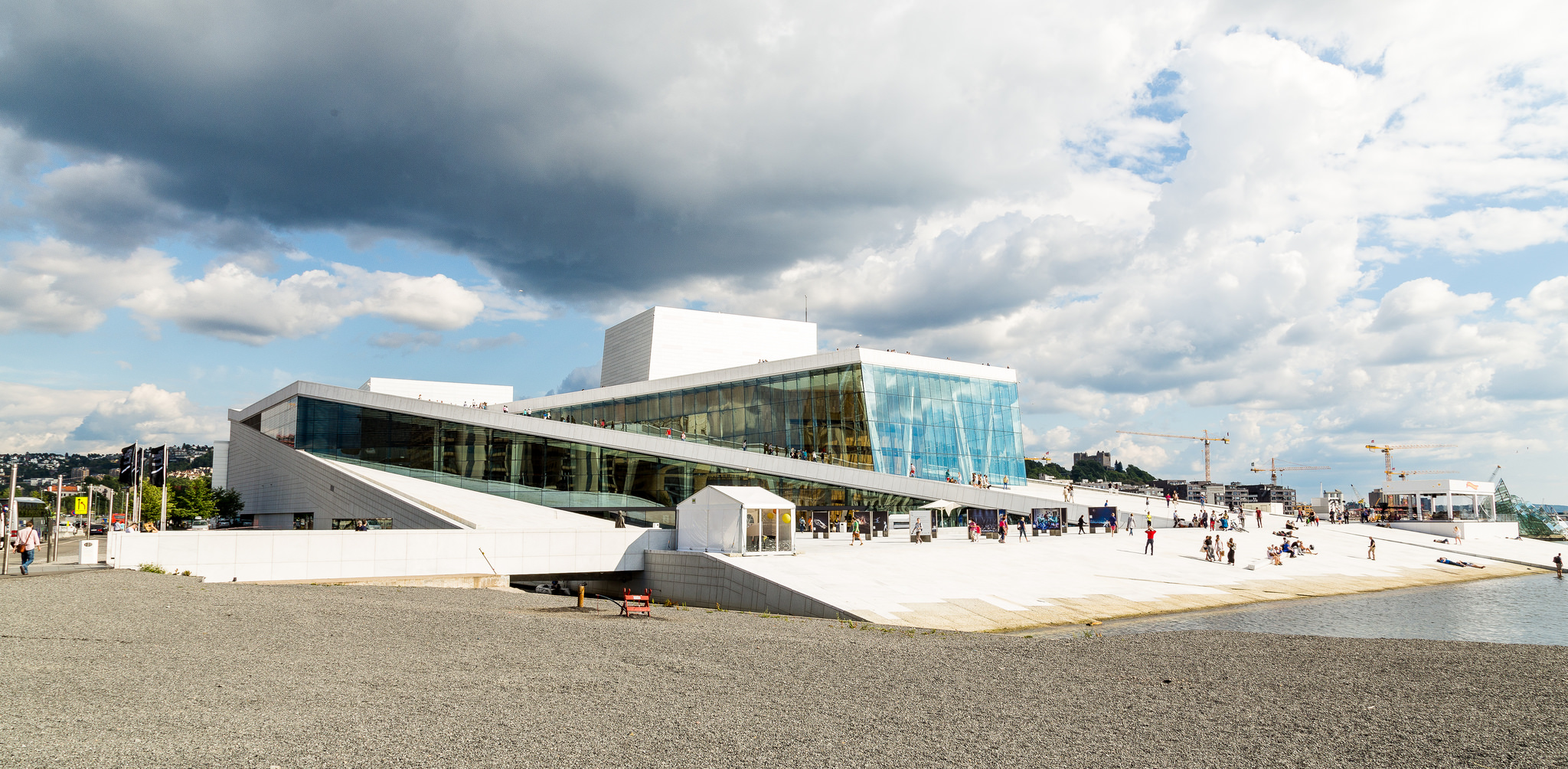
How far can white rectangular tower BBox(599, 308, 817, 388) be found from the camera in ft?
198

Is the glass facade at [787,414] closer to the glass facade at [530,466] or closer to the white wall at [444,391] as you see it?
the glass facade at [530,466]

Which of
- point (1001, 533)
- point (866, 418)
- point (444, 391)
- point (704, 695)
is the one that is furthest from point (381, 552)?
point (444, 391)

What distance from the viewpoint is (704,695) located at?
11.1 meters

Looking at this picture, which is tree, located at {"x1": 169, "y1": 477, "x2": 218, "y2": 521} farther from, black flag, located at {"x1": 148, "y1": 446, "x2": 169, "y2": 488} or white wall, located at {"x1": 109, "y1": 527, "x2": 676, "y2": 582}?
white wall, located at {"x1": 109, "y1": 527, "x2": 676, "y2": 582}

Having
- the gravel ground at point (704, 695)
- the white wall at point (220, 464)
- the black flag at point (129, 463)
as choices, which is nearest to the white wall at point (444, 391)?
the white wall at point (220, 464)

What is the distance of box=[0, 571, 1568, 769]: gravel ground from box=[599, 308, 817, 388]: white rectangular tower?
43.5m

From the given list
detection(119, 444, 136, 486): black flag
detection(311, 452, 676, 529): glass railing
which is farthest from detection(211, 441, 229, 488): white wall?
detection(119, 444, 136, 486): black flag

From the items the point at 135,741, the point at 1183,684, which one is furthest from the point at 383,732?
the point at 1183,684

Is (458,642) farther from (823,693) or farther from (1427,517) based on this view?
(1427,517)

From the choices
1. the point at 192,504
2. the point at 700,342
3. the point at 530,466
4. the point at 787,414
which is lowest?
the point at 192,504

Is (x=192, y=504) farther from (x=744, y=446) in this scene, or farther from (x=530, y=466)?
(x=744, y=446)

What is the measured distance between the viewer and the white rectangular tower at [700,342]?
60312 mm

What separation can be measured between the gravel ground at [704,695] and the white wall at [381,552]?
5.91 m

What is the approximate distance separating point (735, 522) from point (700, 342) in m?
34.4
